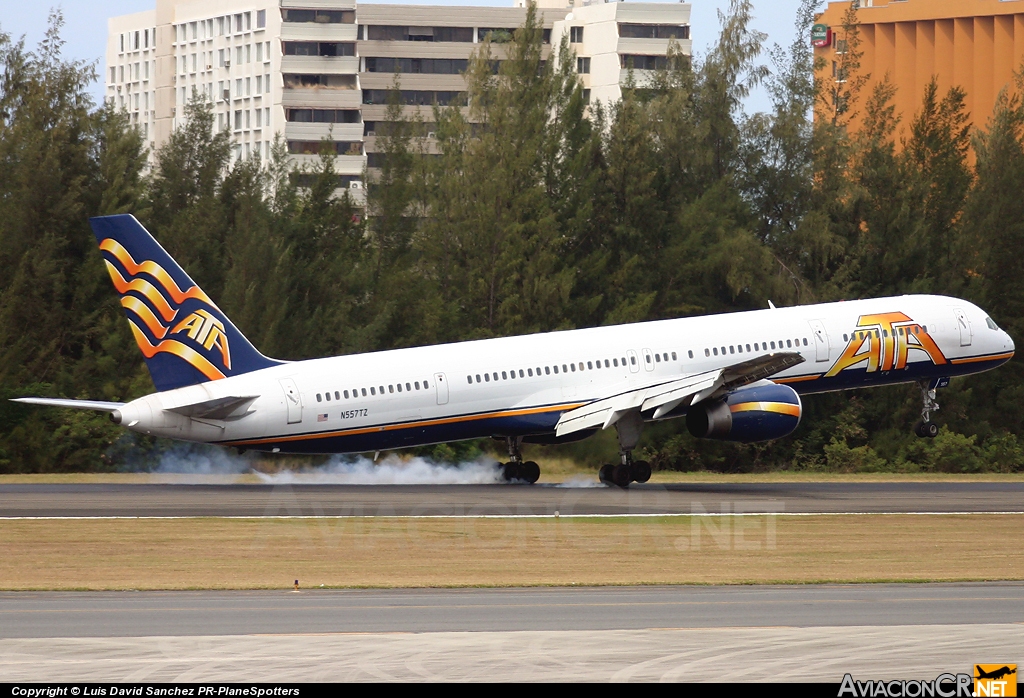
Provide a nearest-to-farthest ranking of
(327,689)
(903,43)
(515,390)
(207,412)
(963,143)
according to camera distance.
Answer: (327,689) < (207,412) < (515,390) < (963,143) < (903,43)

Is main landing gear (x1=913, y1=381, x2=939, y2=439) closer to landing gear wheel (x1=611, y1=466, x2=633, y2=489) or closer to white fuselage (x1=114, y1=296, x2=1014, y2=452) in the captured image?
white fuselage (x1=114, y1=296, x2=1014, y2=452)

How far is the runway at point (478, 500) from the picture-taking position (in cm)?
3275

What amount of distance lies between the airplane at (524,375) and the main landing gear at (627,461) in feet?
0.18

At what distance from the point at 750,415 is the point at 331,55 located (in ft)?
434

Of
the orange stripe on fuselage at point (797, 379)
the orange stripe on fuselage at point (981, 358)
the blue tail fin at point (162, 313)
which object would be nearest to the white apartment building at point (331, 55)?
the orange stripe on fuselage at point (981, 358)

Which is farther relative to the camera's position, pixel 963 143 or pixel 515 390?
pixel 963 143

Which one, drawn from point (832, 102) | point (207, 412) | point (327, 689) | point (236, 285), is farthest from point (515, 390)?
point (832, 102)

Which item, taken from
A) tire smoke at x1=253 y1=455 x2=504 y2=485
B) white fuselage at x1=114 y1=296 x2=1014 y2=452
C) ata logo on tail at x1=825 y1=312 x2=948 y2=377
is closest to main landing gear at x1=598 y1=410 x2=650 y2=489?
white fuselage at x1=114 y1=296 x2=1014 y2=452

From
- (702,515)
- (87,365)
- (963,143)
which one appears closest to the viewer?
(702,515)

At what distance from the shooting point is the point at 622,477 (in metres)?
40.5

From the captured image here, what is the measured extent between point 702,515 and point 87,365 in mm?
31957

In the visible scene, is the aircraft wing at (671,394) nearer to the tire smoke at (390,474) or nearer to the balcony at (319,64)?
the tire smoke at (390,474)

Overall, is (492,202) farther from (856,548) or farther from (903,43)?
(903,43)

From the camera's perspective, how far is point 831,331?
43094 millimetres
